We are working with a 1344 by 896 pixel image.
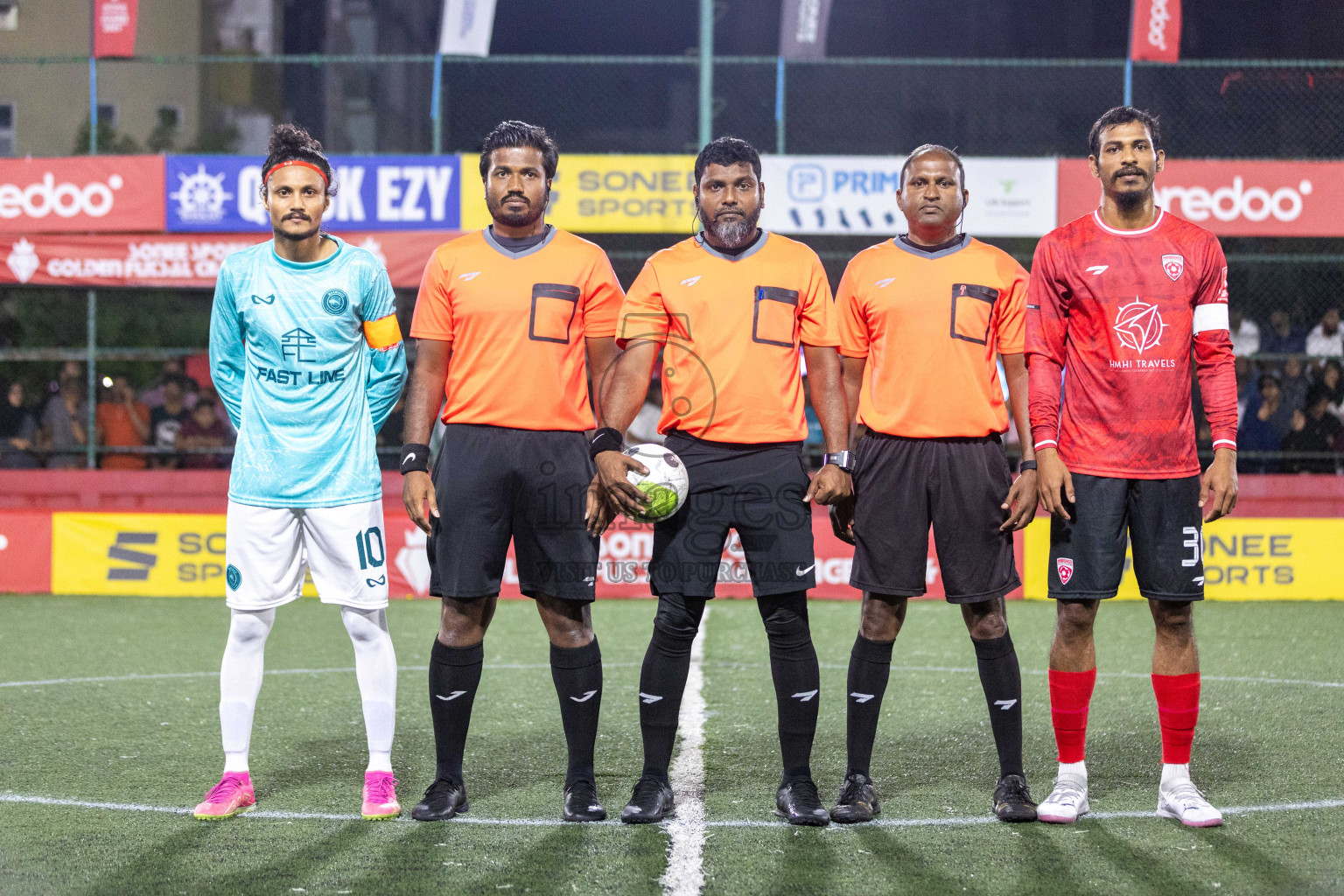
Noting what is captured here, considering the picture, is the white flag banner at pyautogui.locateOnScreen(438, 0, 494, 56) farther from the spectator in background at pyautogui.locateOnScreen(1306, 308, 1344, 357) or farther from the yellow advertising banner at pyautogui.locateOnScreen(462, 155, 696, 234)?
the spectator in background at pyautogui.locateOnScreen(1306, 308, 1344, 357)

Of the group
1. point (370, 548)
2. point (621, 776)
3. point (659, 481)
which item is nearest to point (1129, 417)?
point (659, 481)

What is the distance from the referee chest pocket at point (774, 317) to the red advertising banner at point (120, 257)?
27.2 feet

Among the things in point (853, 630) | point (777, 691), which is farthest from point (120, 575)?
point (777, 691)

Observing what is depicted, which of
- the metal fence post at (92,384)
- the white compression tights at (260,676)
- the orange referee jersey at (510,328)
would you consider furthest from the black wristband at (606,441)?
the metal fence post at (92,384)

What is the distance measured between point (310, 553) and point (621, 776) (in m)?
1.36

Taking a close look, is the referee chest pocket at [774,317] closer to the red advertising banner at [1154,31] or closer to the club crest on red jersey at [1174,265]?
the club crest on red jersey at [1174,265]

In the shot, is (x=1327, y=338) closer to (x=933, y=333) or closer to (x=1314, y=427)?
(x=1314, y=427)

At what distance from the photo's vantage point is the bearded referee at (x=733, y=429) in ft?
13.2

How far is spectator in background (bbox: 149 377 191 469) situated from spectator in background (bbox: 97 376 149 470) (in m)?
0.10

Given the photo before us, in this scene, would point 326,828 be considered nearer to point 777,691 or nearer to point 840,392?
point 777,691

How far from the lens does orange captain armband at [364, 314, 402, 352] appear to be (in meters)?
4.26

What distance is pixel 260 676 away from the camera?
4.22m

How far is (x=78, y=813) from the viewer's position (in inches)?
163

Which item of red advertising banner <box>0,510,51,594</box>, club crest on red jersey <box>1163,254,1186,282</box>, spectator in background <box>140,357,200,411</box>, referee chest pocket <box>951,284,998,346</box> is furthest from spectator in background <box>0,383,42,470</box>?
club crest on red jersey <box>1163,254,1186,282</box>
